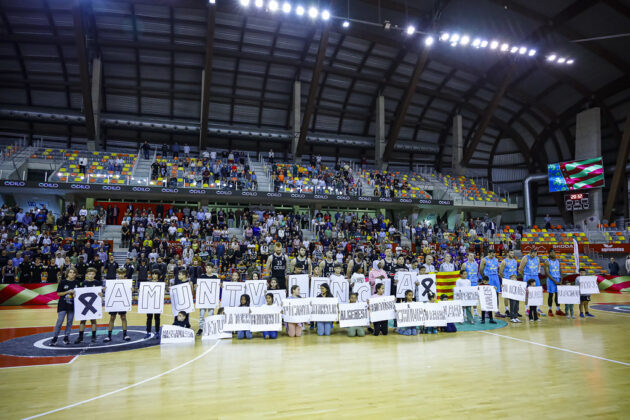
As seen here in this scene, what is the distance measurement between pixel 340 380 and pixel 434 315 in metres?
4.84

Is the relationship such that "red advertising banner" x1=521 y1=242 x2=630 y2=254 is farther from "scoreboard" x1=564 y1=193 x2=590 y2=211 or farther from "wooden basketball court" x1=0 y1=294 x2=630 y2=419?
"wooden basketball court" x1=0 y1=294 x2=630 y2=419

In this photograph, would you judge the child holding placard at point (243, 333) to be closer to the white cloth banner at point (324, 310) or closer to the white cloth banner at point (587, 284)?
the white cloth banner at point (324, 310)

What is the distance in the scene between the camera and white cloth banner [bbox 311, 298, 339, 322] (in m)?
9.89

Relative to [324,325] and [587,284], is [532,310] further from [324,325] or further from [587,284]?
[324,325]

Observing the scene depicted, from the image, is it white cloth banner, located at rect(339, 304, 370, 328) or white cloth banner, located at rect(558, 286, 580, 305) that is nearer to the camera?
white cloth banner, located at rect(339, 304, 370, 328)

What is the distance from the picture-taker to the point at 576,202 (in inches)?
1325

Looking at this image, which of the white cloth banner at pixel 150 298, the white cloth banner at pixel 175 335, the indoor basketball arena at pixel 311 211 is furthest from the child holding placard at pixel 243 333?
the white cloth banner at pixel 150 298

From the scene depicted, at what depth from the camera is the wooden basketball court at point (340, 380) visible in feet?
15.9

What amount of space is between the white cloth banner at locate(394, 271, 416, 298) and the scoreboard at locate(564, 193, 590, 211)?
29170 mm

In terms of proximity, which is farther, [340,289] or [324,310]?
[340,289]

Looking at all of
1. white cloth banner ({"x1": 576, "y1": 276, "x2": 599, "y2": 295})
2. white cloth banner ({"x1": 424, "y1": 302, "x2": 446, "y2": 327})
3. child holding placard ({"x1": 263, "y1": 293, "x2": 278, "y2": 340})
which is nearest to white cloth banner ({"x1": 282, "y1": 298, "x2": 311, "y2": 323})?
child holding placard ({"x1": 263, "y1": 293, "x2": 278, "y2": 340})

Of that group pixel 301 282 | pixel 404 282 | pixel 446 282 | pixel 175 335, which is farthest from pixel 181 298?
pixel 446 282

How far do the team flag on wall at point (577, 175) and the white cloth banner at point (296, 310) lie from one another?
107 feet

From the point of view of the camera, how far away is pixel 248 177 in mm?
29109
